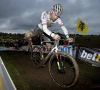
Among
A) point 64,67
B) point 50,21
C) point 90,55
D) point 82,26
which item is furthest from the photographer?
point 90,55

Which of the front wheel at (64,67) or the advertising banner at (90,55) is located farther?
the advertising banner at (90,55)

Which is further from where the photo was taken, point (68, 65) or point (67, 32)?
point (67, 32)

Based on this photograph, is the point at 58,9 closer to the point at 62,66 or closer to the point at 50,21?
the point at 50,21

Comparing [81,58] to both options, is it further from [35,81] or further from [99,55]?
[35,81]

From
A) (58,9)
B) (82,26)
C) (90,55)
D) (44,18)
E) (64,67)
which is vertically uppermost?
(58,9)

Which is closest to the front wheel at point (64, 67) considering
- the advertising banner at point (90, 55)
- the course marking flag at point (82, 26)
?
the course marking flag at point (82, 26)

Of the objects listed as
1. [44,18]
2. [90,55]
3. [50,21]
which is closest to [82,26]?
[90,55]

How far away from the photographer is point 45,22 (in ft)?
17.5

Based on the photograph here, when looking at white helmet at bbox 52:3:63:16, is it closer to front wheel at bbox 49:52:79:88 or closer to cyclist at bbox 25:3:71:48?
cyclist at bbox 25:3:71:48

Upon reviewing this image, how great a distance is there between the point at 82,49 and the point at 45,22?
10.6m

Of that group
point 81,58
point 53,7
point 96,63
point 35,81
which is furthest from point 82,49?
point 53,7

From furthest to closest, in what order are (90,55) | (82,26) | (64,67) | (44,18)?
(90,55)
(82,26)
(44,18)
(64,67)

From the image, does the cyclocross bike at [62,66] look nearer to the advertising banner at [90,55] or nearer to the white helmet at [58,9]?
the white helmet at [58,9]

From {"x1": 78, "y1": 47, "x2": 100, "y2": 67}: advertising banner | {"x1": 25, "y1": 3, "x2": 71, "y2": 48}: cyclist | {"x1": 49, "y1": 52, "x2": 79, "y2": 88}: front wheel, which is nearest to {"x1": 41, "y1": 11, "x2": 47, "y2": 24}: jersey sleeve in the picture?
{"x1": 25, "y1": 3, "x2": 71, "y2": 48}: cyclist
